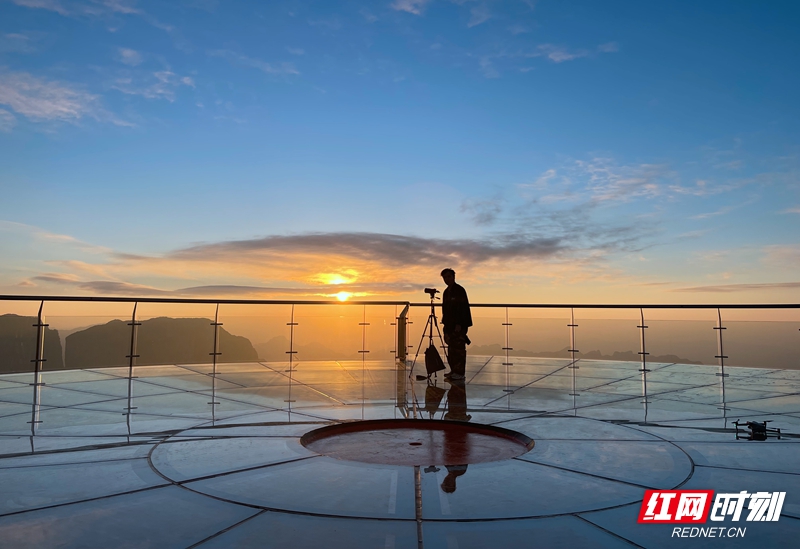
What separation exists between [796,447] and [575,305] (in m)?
7.20

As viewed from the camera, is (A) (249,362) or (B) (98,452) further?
(A) (249,362)

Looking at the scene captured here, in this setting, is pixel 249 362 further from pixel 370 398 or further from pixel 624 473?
pixel 624 473

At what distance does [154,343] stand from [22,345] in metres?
2.32

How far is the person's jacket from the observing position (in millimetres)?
9930

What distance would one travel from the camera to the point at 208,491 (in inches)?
143

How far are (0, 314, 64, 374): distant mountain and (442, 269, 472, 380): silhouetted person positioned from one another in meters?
7.58

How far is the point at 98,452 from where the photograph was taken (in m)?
4.62

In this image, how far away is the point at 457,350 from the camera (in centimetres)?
997

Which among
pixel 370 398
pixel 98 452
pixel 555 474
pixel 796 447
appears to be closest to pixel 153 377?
pixel 370 398

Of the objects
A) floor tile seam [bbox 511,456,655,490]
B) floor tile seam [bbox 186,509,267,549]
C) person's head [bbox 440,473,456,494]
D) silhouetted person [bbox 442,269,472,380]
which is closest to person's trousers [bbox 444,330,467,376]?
silhouetted person [bbox 442,269,472,380]

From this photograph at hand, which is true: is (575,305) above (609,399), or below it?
above

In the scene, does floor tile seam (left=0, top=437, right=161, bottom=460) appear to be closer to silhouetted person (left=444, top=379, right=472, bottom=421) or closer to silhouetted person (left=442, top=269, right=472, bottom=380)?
silhouetted person (left=444, top=379, right=472, bottom=421)

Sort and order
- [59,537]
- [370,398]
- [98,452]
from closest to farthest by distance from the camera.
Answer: [59,537] → [98,452] → [370,398]

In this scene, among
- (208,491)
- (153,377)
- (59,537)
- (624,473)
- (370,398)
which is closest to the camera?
(59,537)
